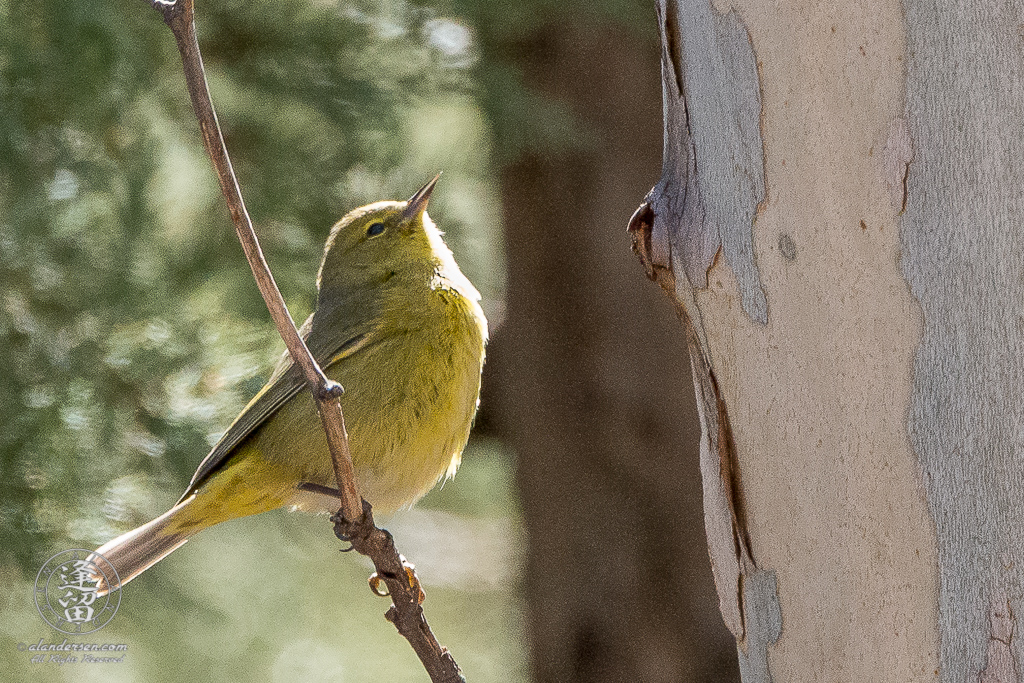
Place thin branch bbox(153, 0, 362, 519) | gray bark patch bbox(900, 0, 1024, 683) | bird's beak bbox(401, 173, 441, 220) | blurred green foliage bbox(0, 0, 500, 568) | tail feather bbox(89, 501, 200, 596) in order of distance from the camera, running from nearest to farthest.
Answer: thin branch bbox(153, 0, 362, 519) → gray bark patch bbox(900, 0, 1024, 683) → tail feather bbox(89, 501, 200, 596) → bird's beak bbox(401, 173, 441, 220) → blurred green foliage bbox(0, 0, 500, 568)

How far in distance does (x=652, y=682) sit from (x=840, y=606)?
1.58 meters

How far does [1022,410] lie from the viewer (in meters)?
1.33

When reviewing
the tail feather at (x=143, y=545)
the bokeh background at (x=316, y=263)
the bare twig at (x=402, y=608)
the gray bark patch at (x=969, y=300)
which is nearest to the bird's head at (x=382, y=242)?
the bokeh background at (x=316, y=263)

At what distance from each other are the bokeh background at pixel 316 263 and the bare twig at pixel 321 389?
0.86 m

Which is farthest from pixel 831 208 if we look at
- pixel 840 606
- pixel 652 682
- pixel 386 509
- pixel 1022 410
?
pixel 652 682

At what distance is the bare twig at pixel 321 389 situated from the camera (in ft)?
4.01

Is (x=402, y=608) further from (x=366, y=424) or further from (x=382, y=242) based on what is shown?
(x=382, y=242)

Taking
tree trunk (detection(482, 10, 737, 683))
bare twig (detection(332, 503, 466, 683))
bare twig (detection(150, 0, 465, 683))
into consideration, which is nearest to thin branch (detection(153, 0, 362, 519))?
bare twig (detection(150, 0, 465, 683))

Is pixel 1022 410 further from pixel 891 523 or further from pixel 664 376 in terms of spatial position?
pixel 664 376

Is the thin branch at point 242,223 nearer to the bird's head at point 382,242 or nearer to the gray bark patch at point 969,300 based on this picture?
the gray bark patch at point 969,300

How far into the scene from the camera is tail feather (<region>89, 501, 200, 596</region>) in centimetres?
258

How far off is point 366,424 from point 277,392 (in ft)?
0.91

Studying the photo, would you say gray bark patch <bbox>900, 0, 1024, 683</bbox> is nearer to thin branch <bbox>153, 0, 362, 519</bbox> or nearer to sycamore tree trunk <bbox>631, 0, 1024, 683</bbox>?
sycamore tree trunk <bbox>631, 0, 1024, 683</bbox>

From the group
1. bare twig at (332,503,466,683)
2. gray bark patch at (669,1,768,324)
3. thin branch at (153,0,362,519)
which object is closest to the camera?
thin branch at (153,0,362,519)
